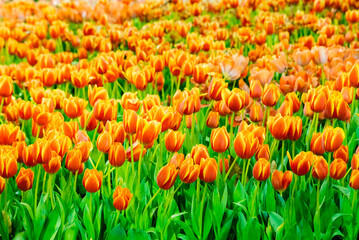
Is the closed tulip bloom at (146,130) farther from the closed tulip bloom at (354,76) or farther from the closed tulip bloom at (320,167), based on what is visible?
the closed tulip bloom at (354,76)

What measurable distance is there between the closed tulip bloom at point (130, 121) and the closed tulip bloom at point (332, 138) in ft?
2.47

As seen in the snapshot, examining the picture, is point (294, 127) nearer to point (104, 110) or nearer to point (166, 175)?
point (166, 175)

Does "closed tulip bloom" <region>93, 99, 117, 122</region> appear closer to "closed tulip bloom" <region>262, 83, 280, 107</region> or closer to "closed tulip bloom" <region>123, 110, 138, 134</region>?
"closed tulip bloom" <region>123, 110, 138, 134</region>

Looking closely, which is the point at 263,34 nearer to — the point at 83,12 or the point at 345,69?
the point at 345,69

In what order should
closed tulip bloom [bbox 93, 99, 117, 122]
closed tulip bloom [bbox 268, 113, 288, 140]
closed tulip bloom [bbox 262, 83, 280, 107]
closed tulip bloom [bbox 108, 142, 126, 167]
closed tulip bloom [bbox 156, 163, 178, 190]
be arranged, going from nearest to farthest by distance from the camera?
1. closed tulip bloom [bbox 156, 163, 178, 190]
2. closed tulip bloom [bbox 108, 142, 126, 167]
3. closed tulip bloom [bbox 268, 113, 288, 140]
4. closed tulip bloom [bbox 93, 99, 117, 122]
5. closed tulip bloom [bbox 262, 83, 280, 107]

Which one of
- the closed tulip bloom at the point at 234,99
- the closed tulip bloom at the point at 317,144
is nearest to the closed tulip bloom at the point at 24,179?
the closed tulip bloom at the point at 234,99

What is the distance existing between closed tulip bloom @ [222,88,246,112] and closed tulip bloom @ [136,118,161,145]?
0.43m

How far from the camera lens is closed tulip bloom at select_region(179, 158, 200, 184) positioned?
1.93 metres

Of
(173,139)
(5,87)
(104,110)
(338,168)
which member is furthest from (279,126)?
(5,87)

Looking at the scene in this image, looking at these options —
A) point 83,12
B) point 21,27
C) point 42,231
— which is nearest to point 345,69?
point 42,231

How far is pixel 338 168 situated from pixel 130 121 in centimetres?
84

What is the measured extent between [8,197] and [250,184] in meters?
1.05

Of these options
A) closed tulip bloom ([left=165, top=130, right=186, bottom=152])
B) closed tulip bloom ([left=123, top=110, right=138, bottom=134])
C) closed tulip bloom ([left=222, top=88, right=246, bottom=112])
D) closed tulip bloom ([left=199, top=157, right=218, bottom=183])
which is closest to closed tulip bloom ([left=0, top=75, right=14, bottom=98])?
closed tulip bloom ([left=123, top=110, right=138, bottom=134])

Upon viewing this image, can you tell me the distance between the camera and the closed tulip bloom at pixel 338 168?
6.63 feet
